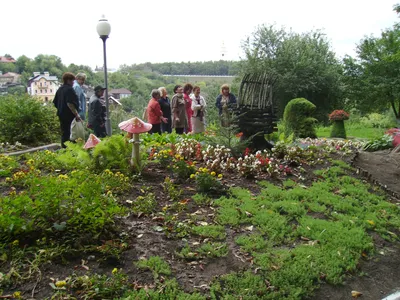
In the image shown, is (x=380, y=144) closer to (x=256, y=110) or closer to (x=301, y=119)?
(x=256, y=110)

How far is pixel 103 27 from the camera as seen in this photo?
1025 cm

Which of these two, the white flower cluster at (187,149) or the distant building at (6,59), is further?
the distant building at (6,59)

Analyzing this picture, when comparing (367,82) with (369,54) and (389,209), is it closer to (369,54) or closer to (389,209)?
(369,54)

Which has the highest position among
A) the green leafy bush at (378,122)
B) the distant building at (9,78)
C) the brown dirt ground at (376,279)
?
the distant building at (9,78)

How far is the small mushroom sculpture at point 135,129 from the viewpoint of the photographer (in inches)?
208

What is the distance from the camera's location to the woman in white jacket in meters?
9.49

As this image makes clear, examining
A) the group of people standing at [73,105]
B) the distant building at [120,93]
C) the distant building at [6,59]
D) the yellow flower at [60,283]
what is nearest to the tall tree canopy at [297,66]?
the distant building at [120,93]

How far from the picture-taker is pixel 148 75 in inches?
944

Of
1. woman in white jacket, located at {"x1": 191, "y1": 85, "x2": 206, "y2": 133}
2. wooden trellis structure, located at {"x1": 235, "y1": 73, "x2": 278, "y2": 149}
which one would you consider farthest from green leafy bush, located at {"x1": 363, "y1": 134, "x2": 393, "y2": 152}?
woman in white jacket, located at {"x1": 191, "y1": 85, "x2": 206, "y2": 133}

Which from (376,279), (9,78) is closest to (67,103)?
(376,279)

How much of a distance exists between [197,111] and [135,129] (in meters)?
4.42

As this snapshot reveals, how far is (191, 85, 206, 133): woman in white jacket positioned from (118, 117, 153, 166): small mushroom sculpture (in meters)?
4.20

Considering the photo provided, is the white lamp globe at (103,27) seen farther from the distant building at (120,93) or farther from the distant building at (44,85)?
the distant building at (120,93)

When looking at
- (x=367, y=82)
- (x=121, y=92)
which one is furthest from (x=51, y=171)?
(x=367, y=82)
